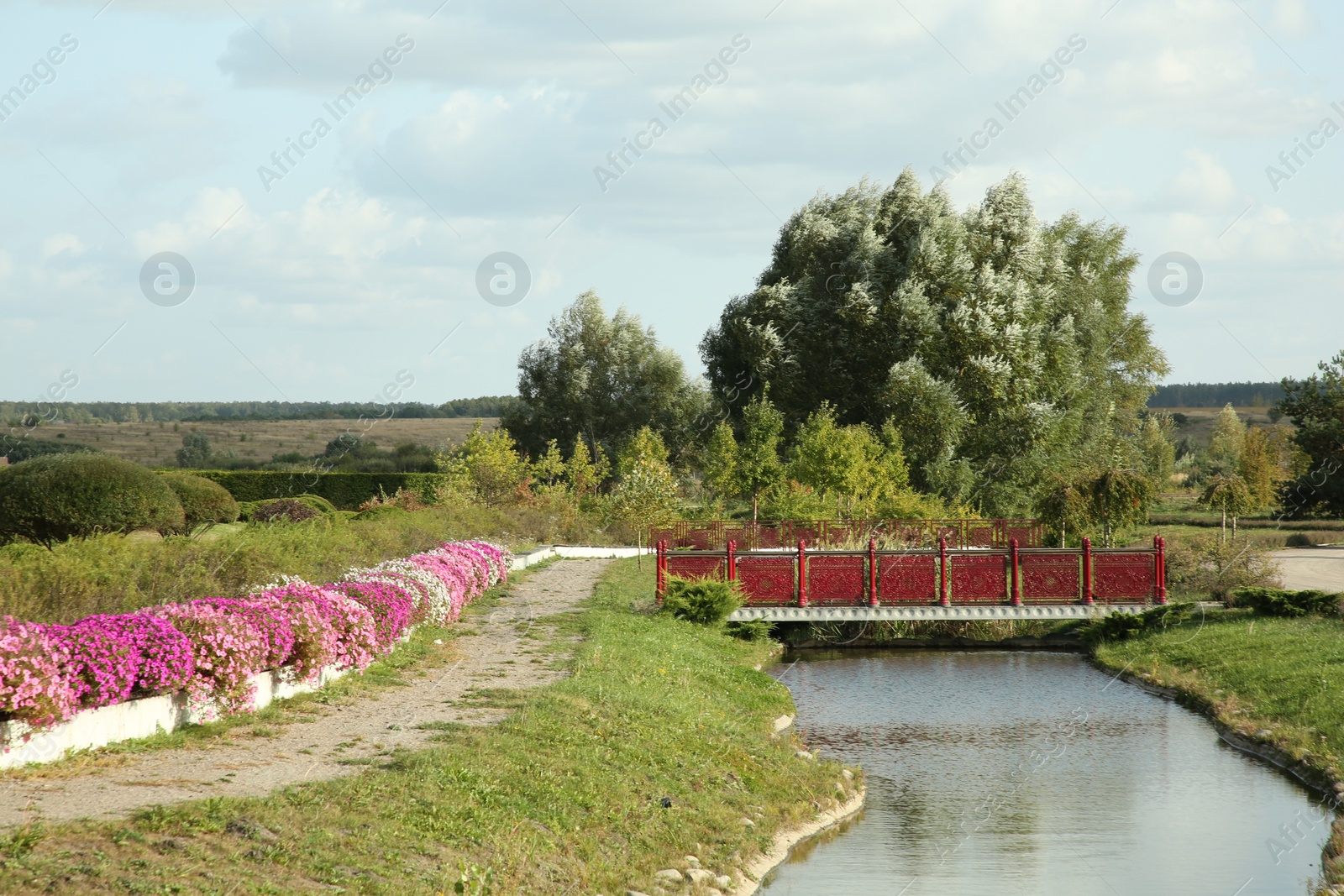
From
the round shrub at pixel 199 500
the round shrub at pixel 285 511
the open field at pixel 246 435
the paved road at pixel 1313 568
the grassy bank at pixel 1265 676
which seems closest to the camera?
the grassy bank at pixel 1265 676

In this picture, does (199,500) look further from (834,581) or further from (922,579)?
(922,579)

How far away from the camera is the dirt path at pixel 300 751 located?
6949mm

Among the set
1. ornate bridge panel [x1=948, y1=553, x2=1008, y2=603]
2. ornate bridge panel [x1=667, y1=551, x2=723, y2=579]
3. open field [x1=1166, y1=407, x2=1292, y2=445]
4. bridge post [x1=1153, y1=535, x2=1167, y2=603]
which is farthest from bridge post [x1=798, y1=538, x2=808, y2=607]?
open field [x1=1166, y1=407, x2=1292, y2=445]

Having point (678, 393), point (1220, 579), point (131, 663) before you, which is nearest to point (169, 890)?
point (131, 663)

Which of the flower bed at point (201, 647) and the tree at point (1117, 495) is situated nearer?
the flower bed at point (201, 647)

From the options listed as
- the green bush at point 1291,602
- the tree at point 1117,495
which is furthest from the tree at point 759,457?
the green bush at point 1291,602

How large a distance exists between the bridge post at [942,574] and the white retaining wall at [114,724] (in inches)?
494

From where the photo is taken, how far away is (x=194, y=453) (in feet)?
241

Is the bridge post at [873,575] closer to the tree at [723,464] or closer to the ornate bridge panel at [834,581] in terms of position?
the ornate bridge panel at [834,581]

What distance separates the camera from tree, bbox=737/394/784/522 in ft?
117

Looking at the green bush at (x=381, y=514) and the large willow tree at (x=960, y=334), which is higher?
the large willow tree at (x=960, y=334)

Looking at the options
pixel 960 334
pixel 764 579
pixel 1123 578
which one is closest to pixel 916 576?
pixel 764 579

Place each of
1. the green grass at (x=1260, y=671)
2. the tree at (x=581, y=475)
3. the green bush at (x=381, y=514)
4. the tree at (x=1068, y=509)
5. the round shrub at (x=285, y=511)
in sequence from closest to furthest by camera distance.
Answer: the green grass at (x=1260, y=671) → the green bush at (x=381, y=514) → the tree at (x=1068, y=509) → the round shrub at (x=285, y=511) → the tree at (x=581, y=475)

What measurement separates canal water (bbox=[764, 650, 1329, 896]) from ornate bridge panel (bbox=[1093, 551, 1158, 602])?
342 cm
